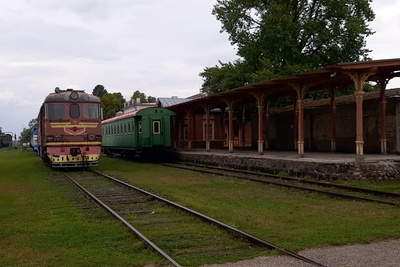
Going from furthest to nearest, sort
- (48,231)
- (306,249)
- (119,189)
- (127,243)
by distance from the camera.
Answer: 1. (119,189)
2. (48,231)
3. (127,243)
4. (306,249)

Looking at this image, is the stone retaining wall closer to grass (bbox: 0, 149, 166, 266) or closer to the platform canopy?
the platform canopy

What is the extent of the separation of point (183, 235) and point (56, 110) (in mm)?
14522

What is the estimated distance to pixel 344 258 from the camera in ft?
19.4

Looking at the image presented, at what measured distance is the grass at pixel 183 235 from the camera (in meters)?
6.43

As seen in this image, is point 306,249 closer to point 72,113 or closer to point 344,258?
point 344,258

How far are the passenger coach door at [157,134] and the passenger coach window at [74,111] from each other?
769 cm

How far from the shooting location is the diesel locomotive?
2014 cm

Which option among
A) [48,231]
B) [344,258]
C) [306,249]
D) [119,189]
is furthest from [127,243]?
[119,189]

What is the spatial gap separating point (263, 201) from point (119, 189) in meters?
4.94

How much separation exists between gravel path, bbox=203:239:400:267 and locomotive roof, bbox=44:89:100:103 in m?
16.2

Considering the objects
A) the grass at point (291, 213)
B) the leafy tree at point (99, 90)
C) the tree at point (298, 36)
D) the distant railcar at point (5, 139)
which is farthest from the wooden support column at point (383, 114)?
the leafy tree at point (99, 90)

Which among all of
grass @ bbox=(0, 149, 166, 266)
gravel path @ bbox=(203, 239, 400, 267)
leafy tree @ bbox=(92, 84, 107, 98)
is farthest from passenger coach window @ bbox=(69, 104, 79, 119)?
leafy tree @ bbox=(92, 84, 107, 98)

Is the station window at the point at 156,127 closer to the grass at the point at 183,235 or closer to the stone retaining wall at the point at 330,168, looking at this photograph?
the stone retaining wall at the point at 330,168

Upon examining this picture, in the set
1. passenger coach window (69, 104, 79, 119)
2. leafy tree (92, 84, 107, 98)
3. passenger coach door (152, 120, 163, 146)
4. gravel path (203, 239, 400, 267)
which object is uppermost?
leafy tree (92, 84, 107, 98)
